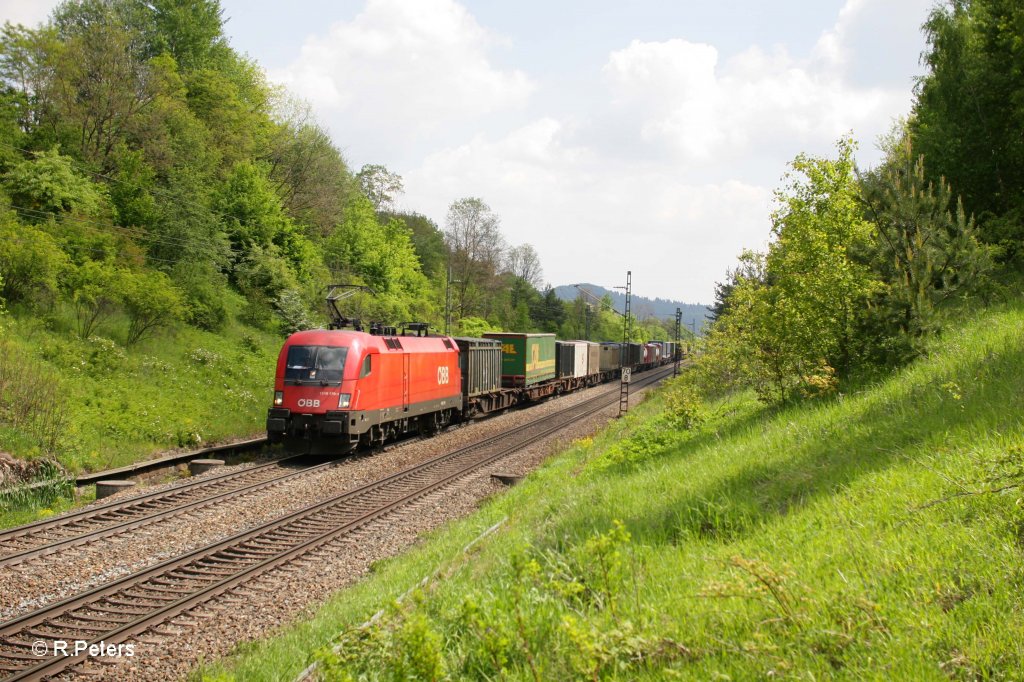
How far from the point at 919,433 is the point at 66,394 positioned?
1799cm

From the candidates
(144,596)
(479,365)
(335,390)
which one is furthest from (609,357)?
(144,596)

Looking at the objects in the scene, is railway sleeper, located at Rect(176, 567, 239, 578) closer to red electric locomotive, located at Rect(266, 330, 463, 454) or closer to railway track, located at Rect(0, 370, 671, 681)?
railway track, located at Rect(0, 370, 671, 681)

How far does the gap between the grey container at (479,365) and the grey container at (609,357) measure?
21.3 metres

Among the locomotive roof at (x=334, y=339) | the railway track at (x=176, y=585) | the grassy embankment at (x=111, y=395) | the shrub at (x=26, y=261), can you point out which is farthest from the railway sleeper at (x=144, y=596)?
the shrub at (x=26, y=261)

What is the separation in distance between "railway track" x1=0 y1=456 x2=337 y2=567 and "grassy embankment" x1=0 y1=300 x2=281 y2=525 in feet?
3.79

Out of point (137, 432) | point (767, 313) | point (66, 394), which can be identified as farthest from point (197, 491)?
point (767, 313)

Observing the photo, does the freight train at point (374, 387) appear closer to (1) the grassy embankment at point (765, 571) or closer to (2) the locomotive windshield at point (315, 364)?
(2) the locomotive windshield at point (315, 364)

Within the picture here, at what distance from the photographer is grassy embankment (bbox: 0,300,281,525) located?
47.0ft

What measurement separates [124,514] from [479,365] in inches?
612

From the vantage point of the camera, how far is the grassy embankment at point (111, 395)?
14328mm

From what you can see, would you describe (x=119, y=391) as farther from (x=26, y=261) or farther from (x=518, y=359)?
(x=518, y=359)

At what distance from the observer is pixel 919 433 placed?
7082 mm

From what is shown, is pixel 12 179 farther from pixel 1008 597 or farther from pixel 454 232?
pixel 454 232

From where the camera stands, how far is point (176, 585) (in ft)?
27.8
